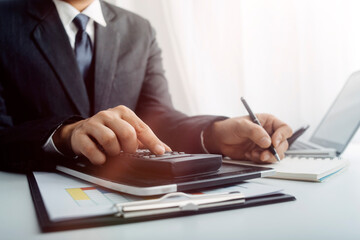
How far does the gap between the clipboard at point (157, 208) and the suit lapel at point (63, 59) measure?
2.28 ft

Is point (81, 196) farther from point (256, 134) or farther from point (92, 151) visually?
point (256, 134)

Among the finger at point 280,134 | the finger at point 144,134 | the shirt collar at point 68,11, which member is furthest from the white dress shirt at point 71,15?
the finger at point 280,134

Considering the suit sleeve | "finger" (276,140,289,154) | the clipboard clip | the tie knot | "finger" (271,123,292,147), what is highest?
the tie knot

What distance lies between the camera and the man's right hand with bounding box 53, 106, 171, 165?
1.68 ft

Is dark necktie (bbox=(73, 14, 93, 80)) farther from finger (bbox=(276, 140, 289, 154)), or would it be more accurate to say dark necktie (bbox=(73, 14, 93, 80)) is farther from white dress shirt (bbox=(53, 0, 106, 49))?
finger (bbox=(276, 140, 289, 154))

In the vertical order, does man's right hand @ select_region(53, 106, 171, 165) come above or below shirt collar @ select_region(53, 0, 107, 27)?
below

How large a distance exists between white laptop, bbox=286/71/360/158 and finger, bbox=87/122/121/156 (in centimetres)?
57

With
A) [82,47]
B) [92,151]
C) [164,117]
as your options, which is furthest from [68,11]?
[92,151]

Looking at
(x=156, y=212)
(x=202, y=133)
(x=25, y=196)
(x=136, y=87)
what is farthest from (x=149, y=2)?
(x=156, y=212)

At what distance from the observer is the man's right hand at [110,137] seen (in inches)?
20.2

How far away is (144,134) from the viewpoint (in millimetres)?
538

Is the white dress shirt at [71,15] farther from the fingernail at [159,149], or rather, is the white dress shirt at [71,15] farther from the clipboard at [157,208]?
the clipboard at [157,208]

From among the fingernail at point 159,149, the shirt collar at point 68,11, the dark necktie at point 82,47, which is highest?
the shirt collar at point 68,11

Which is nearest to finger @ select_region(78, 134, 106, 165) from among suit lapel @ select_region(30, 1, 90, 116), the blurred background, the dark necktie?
suit lapel @ select_region(30, 1, 90, 116)
